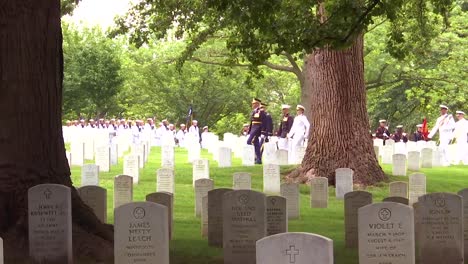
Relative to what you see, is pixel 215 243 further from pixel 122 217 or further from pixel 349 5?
pixel 349 5

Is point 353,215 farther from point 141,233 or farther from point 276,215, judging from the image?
point 141,233

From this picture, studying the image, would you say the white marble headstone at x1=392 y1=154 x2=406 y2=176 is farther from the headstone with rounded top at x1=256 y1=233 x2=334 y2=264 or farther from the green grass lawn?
the headstone with rounded top at x1=256 y1=233 x2=334 y2=264

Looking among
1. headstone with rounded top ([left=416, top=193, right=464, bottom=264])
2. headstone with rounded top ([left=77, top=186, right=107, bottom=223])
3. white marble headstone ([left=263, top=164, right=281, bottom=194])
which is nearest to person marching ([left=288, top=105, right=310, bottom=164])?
white marble headstone ([left=263, top=164, right=281, bottom=194])

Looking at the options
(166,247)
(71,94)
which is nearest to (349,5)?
(166,247)

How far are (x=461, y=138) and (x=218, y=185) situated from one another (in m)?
12.8

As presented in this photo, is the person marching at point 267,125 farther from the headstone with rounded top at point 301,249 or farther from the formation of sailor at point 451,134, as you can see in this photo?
the headstone with rounded top at point 301,249

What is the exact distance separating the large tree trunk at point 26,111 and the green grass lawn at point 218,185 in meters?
1.27

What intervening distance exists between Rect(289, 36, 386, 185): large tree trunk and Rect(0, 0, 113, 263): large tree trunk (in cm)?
998

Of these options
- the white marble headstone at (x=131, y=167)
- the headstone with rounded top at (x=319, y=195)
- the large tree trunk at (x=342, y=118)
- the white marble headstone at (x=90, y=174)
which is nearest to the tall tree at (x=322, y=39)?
the large tree trunk at (x=342, y=118)

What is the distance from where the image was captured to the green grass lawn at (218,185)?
11727 mm

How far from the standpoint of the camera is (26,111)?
1143 centimetres

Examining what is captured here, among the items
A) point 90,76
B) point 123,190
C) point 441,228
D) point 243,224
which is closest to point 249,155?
point 123,190

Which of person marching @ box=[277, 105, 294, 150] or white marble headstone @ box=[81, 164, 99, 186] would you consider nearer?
white marble headstone @ box=[81, 164, 99, 186]

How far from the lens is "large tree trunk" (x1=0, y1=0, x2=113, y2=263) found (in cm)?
1133
